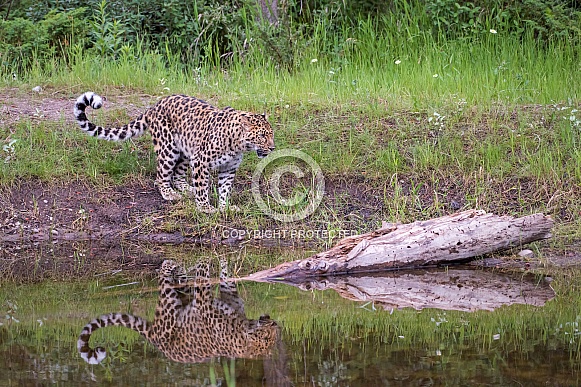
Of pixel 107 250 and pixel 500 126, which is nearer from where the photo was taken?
pixel 107 250

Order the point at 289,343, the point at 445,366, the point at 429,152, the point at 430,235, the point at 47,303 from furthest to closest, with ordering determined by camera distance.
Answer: the point at 429,152
the point at 430,235
the point at 47,303
the point at 289,343
the point at 445,366

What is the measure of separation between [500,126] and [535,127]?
38 cm

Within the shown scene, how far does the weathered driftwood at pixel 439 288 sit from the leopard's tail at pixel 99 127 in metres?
3.21

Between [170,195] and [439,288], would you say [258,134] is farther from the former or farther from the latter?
[439,288]

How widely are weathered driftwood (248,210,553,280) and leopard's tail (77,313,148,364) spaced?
127 cm

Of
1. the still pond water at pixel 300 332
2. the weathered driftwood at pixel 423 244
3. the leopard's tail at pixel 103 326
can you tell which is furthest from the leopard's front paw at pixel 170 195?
the leopard's tail at pixel 103 326

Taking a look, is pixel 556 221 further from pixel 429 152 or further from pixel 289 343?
pixel 289 343

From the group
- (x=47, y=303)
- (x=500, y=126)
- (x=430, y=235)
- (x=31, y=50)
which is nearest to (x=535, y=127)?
(x=500, y=126)

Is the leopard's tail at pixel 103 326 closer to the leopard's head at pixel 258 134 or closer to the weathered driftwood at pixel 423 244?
the weathered driftwood at pixel 423 244

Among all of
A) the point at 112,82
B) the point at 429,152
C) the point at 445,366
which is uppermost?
the point at 112,82

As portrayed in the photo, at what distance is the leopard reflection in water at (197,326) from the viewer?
5.45 m

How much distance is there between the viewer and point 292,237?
8422mm

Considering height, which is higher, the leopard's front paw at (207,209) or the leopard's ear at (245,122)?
the leopard's ear at (245,122)

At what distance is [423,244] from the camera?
7.10 m
